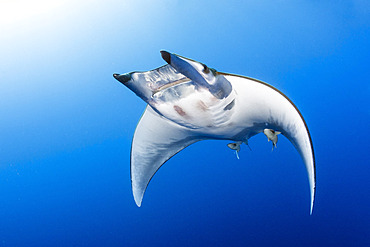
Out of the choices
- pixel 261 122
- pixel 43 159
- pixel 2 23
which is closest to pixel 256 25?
pixel 261 122

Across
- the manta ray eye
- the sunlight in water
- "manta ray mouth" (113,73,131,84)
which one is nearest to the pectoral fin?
"manta ray mouth" (113,73,131,84)

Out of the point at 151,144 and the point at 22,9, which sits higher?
the point at 22,9

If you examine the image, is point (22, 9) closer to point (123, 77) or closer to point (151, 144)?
point (151, 144)

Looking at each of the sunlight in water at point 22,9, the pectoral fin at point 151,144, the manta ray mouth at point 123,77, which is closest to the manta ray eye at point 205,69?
the manta ray mouth at point 123,77

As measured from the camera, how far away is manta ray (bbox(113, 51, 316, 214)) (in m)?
1.26

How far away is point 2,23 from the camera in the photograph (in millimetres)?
4176

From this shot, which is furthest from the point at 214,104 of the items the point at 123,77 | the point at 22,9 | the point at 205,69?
the point at 22,9

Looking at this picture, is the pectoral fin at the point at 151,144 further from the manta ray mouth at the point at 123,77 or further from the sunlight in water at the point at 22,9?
the sunlight in water at the point at 22,9

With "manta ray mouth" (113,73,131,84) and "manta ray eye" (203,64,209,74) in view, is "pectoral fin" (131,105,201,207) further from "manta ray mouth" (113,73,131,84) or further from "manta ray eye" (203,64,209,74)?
"manta ray eye" (203,64,209,74)

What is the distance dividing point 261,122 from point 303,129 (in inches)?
14.1

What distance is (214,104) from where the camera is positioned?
1418mm

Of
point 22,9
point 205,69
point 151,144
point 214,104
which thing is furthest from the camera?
point 22,9

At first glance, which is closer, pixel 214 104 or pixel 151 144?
pixel 214 104

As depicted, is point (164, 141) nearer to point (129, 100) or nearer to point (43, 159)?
point (129, 100)
